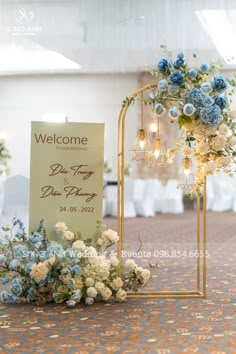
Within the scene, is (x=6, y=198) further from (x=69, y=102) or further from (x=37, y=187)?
(x=69, y=102)

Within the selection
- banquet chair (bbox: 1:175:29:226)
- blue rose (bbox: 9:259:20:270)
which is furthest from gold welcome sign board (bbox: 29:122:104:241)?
banquet chair (bbox: 1:175:29:226)

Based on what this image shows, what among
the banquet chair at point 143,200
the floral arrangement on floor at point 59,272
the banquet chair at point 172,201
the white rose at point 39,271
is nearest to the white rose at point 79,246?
the floral arrangement on floor at point 59,272

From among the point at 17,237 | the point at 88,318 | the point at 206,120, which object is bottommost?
the point at 88,318

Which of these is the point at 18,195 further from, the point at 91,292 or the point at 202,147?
the point at 202,147

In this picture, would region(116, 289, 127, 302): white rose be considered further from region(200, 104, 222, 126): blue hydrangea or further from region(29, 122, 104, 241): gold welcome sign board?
region(200, 104, 222, 126): blue hydrangea

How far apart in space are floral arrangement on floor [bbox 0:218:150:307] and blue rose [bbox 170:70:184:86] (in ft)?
3.91

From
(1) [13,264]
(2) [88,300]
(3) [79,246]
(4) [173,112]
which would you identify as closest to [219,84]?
(4) [173,112]

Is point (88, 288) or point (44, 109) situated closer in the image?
point (88, 288)

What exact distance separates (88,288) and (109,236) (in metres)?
0.42

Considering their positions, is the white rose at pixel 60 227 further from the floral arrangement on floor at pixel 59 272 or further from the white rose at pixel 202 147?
the white rose at pixel 202 147

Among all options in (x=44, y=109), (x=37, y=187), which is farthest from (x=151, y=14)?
(x=37, y=187)

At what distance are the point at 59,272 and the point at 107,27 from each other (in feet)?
23.2

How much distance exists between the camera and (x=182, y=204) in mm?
15961

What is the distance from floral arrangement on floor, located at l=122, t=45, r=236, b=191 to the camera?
4352 mm
